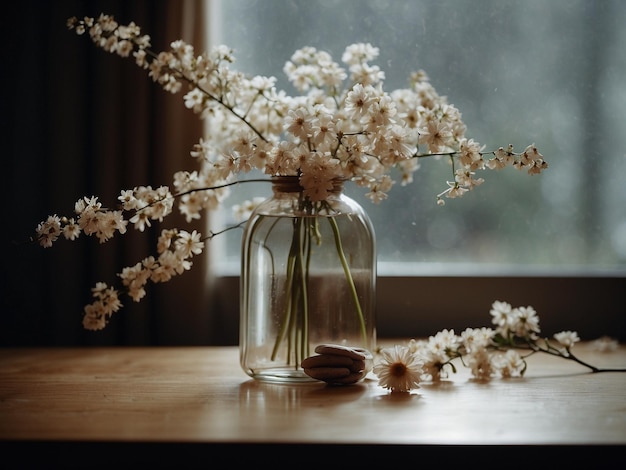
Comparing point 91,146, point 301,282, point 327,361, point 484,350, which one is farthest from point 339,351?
point 91,146

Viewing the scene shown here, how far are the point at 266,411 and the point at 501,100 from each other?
97 cm

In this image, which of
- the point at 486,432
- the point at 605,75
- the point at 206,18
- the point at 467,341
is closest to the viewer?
the point at 486,432

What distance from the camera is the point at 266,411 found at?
997 mm

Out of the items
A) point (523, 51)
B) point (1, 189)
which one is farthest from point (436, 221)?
point (1, 189)

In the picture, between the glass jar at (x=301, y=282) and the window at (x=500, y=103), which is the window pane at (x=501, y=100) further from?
the glass jar at (x=301, y=282)

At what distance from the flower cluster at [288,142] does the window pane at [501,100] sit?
0.36 m

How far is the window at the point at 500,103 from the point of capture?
5.43 ft

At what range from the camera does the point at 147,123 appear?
5.02 ft

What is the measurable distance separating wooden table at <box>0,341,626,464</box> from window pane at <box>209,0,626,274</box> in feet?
1.29

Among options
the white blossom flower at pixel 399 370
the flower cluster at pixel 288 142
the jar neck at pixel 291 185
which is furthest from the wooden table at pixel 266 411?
the jar neck at pixel 291 185

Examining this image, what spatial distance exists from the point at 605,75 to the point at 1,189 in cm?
131

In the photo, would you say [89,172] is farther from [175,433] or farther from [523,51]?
[523,51]

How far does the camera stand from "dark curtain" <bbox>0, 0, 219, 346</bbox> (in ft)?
5.00

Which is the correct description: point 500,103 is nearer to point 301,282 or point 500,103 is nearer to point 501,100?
point 501,100
